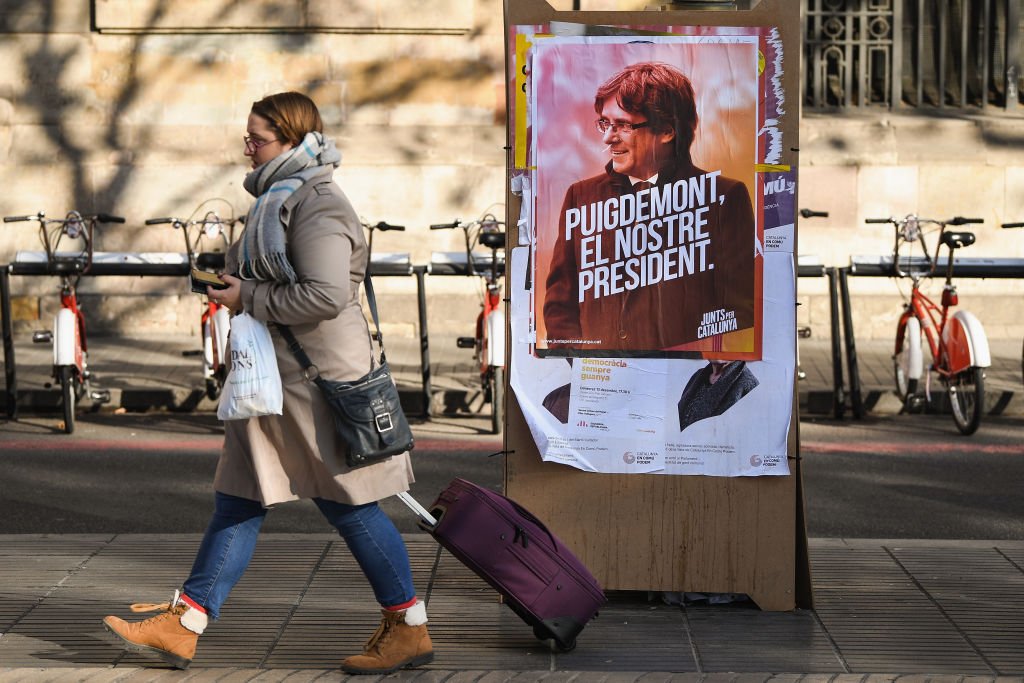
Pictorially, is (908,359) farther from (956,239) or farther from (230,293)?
(230,293)

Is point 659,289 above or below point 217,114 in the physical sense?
below

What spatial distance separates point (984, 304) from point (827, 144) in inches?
76.5

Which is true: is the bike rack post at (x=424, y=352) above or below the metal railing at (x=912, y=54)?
below

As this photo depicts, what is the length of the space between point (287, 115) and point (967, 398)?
616 cm

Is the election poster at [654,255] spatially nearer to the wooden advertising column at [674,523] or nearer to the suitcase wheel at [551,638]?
the wooden advertising column at [674,523]

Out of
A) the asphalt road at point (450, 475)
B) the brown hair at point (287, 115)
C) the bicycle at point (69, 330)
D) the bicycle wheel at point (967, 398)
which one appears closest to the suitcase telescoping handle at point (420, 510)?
the brown hair at point (287, 115)

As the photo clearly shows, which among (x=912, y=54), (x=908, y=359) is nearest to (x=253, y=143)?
(x=908, y=359)

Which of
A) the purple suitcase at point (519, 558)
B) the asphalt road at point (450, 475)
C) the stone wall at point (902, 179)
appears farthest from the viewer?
the stone wall at point (902, 179)

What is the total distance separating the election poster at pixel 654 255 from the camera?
17.4ft

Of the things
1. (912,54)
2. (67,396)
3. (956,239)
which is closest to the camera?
(67,396)

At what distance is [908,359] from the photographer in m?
10.2

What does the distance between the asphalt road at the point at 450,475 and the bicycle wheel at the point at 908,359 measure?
0.22 meters

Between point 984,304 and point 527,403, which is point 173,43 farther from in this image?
point 527,403

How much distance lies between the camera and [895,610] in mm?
5523
